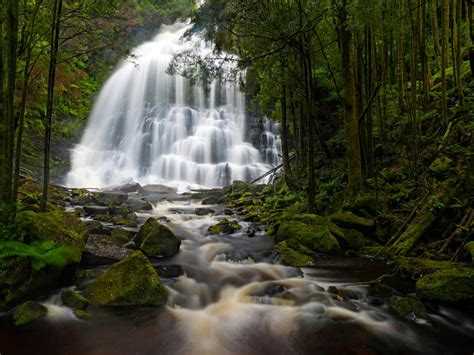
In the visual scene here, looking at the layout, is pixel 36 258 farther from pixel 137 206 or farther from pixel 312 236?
pixel 137 206

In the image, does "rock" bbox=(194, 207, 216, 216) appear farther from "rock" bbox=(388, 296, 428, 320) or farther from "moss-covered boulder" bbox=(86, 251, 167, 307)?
"rock" bbox=(388, 296, 428, 320)

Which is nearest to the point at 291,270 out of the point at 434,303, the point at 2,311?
the point at 434,303

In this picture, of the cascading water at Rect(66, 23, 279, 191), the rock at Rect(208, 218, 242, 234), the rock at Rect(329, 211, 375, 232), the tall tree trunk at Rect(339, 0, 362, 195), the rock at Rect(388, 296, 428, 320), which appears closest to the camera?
the rock at Rect(388, 296, 428, 320)

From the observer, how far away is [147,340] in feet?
14.1

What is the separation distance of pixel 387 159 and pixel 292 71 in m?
4.30

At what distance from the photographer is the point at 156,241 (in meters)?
7.81

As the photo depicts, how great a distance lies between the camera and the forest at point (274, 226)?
14.9ft

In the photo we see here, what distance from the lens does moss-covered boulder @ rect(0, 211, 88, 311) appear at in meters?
4.69

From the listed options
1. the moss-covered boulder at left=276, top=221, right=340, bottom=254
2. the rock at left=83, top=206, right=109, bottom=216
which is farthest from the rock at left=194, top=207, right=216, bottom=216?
the moss-covered boulder at left=276, top=221, right=340, bottom=254

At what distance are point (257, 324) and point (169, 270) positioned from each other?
8.10ft

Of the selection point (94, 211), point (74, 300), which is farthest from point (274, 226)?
point (94, 211)

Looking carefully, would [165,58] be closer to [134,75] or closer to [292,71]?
[134,75]

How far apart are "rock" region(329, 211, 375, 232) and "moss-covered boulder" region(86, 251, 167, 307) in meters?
4.99

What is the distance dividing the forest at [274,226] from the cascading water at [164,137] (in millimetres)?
7328
